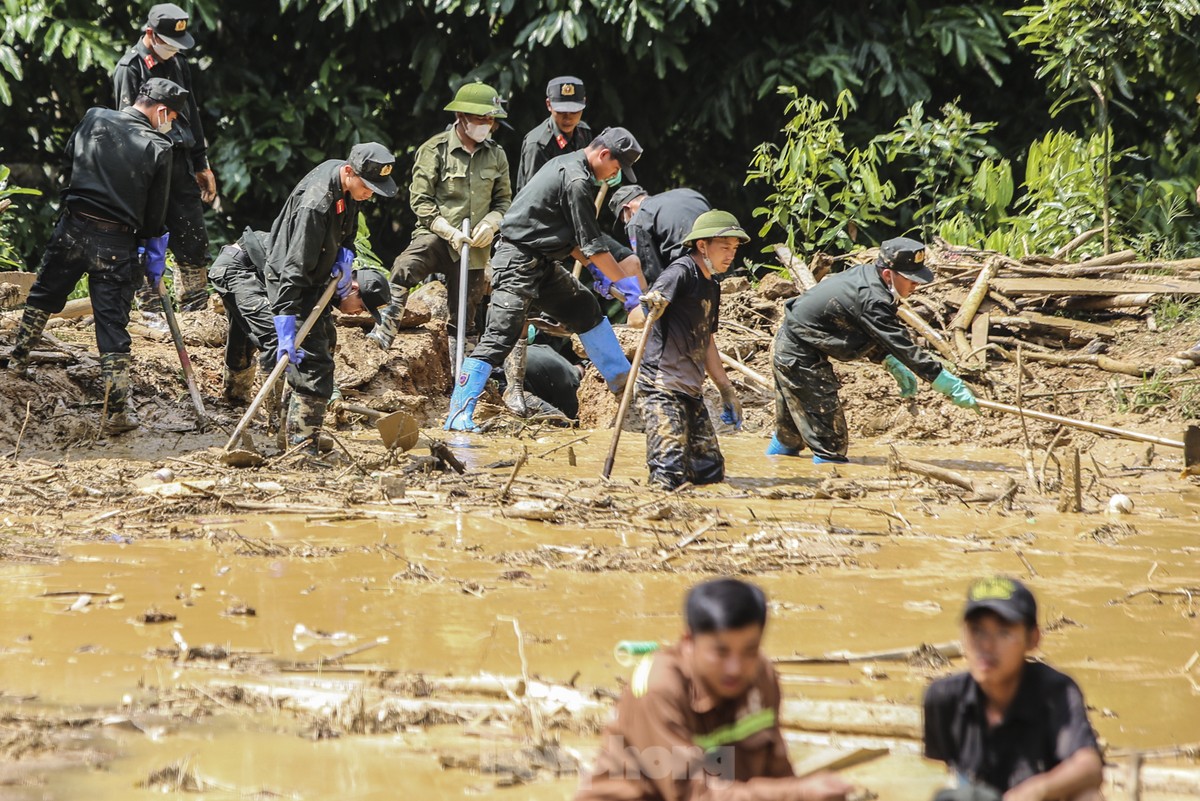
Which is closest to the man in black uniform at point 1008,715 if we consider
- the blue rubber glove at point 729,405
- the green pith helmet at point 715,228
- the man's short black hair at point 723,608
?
the man's short black hair at point 723,608

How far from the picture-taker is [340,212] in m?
7.70

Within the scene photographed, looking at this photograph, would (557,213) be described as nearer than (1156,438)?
No

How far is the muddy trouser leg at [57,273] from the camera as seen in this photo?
7809 millimetres

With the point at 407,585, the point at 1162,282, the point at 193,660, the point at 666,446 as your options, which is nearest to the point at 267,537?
the point at 407,585

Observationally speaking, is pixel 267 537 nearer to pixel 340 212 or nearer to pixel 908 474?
pixel 340 212

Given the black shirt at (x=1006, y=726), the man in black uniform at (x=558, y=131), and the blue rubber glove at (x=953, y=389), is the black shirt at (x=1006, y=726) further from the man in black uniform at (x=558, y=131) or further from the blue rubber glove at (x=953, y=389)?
the man in black uniform at (x=558, y=131)

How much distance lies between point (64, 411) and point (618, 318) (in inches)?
223

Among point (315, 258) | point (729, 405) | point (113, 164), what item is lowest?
point (729, 405)

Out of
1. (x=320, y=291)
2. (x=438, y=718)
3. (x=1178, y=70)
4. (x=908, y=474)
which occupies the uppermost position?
(x=1178, y=70)

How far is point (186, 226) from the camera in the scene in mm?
8445

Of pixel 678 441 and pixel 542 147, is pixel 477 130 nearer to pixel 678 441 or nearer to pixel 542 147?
pixel 542 147

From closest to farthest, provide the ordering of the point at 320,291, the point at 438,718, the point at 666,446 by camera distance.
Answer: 1. the point at 438,718
2. the point at 666,446
3. the point at 320,291

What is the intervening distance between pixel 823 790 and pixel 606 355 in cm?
681

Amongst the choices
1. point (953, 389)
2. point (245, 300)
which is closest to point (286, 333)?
point (245, 300)
